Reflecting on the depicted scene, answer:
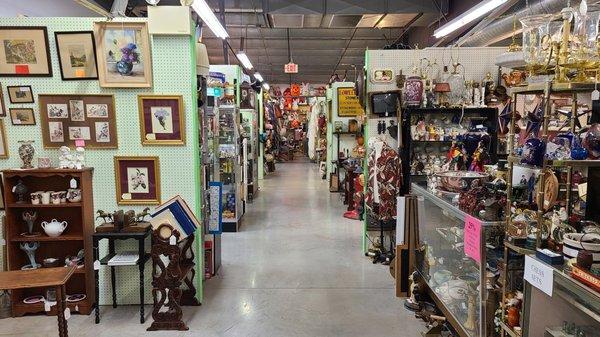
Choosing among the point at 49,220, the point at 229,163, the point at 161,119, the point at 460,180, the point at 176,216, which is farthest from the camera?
the point at 229,163

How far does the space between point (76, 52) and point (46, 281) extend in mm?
2139

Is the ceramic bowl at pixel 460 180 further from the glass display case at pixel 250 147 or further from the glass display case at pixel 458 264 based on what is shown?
the glass display case at pixel 250 147

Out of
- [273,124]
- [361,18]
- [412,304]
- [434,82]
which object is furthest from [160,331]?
[273,124]

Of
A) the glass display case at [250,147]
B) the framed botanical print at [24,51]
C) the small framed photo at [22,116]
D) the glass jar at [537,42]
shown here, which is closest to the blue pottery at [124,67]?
the framed botanical print at [24,51]

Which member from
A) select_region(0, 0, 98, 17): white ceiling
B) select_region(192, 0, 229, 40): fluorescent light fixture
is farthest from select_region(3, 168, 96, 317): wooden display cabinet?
select_region(0, 0, 98, 17): white ceiling

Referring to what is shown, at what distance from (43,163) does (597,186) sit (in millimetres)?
4115

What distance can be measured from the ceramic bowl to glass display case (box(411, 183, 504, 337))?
12 centimetres

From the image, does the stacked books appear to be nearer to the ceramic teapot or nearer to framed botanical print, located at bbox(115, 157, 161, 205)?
framed botanical print, located at bbox(115, 157, 161, 205)

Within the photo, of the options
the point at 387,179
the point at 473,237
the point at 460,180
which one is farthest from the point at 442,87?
the point at 473,237

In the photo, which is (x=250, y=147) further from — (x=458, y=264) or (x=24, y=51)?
(x=458, y=264)

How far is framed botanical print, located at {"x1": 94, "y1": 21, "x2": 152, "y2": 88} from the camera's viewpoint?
12.3 ft

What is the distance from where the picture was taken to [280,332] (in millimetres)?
3514

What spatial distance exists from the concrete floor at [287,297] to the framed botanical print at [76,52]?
7.27ft

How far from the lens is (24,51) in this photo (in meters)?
3.75
